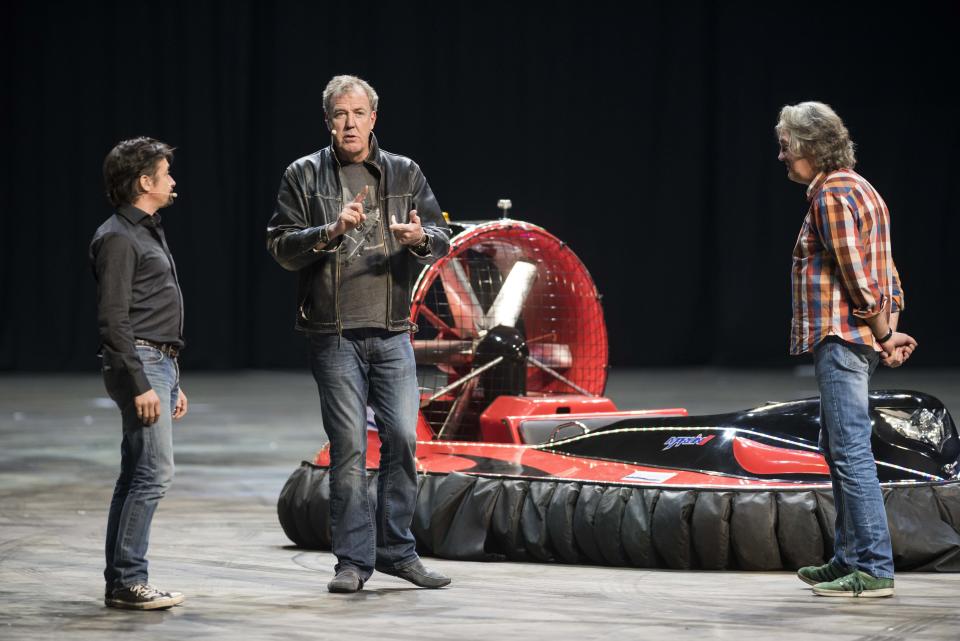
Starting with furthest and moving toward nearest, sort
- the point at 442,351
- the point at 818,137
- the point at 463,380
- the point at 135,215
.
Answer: the point at 442,351, the point at 463,380, the point at 818,137, the point at 135,215

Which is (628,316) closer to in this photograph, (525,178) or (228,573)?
(525,178)

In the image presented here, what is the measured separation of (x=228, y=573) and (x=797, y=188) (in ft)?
28.0

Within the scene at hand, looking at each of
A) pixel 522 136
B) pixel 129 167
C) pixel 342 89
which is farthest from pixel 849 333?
pixel 522 136

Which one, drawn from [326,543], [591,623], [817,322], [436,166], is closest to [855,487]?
[817,322]

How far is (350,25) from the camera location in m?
10.9

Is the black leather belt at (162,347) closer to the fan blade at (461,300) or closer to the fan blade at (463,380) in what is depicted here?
the fan blade at (463,380)

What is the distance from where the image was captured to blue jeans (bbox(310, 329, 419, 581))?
331cm

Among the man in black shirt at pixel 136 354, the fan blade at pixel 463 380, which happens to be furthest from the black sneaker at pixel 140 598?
the fan blade at pixel 463 380

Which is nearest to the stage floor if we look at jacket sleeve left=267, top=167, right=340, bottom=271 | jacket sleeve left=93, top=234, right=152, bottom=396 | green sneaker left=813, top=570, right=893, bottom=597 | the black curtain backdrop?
green sneaker left=813, top=570, right=893, bottom=597

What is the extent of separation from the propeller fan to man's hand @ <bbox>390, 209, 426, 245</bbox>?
1034mm

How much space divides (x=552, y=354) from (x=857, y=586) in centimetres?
184

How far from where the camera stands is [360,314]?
331 cm

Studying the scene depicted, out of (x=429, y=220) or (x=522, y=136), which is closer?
(x=429, y=220)

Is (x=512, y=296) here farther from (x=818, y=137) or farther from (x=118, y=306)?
(x=118, y=306)
